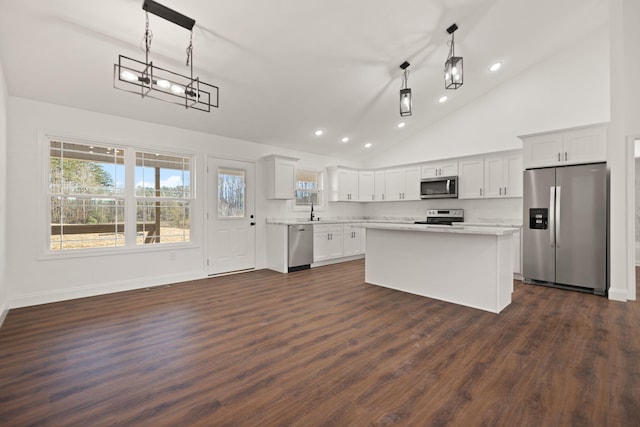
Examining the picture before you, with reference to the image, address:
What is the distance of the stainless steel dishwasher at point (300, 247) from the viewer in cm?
556

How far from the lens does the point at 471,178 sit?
570 cm

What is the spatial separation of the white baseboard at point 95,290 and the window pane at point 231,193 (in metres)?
1.20

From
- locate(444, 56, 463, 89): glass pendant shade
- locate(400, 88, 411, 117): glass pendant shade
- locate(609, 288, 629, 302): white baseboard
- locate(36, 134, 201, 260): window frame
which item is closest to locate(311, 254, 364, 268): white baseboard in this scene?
locate(36, 134, 201, 260): window frame

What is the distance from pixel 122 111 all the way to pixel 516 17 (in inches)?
221

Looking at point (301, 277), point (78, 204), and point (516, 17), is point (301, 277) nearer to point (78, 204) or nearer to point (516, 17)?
point (78, 204)

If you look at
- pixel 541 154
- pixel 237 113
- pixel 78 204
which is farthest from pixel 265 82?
pixel 541 154

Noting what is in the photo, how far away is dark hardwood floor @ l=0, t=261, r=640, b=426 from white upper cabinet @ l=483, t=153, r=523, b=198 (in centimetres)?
215

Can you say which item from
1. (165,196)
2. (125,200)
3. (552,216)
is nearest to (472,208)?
(552,216)

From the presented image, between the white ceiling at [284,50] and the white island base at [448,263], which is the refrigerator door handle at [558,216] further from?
the white ceiling at [284,50]

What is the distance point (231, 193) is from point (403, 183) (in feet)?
12.8

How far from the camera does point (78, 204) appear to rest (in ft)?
13.0

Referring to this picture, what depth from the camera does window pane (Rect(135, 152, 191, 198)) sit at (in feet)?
14.7

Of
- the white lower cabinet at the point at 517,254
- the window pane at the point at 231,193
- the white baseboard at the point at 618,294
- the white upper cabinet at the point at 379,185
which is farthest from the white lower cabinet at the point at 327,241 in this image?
the white baseboard at the point at 618,294

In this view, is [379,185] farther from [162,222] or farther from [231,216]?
[162,222]
